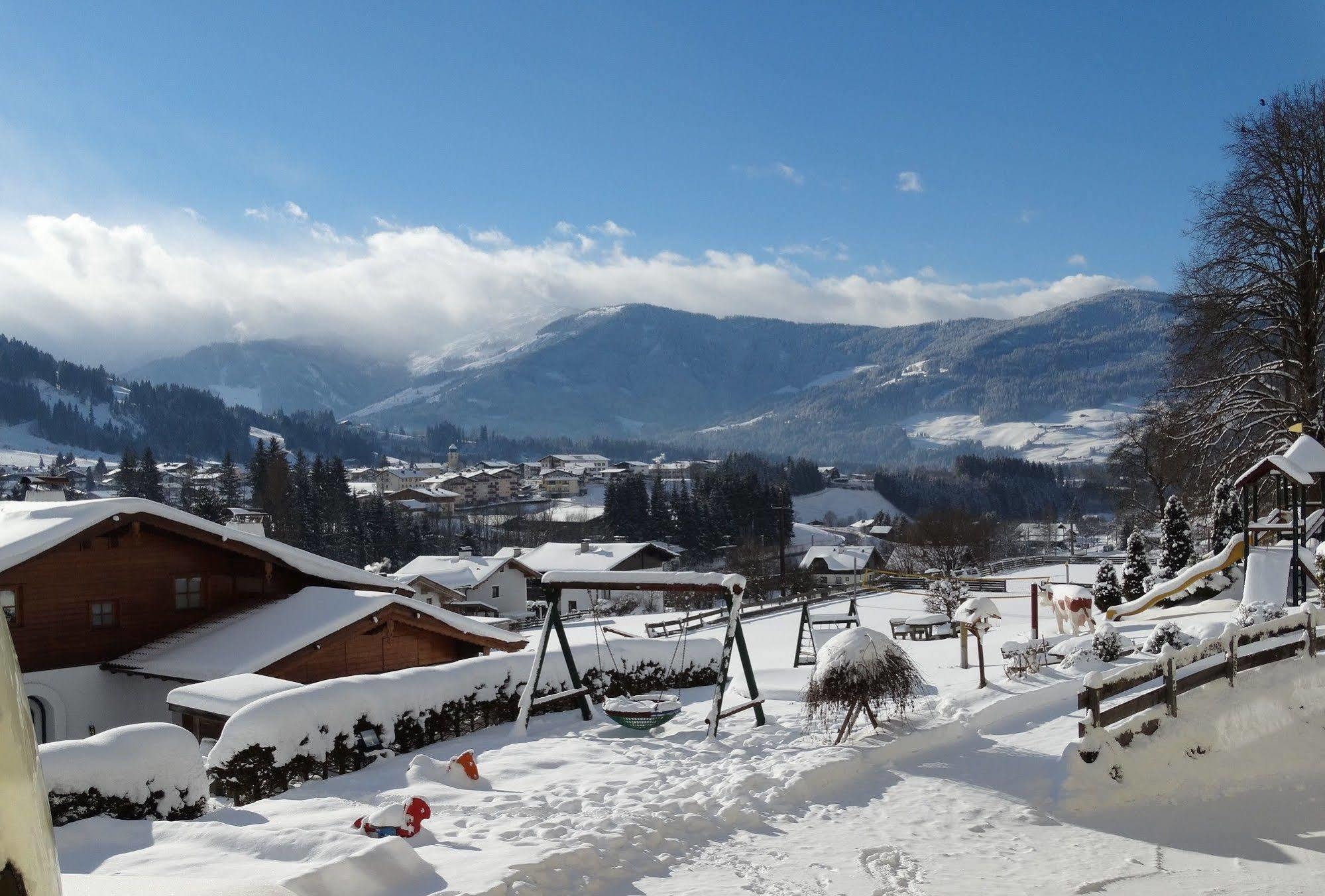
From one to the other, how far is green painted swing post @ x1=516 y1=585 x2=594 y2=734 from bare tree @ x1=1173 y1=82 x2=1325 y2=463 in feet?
67.5

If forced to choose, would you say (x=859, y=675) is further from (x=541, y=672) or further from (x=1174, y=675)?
(x=541, y=672)

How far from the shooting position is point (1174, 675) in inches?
576

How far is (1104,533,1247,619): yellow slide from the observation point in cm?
2878

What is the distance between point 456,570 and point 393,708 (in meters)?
50.1

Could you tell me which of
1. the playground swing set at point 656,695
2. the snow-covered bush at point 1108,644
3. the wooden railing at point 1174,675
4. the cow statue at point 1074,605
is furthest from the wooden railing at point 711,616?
the wooden railing at point 1174,675

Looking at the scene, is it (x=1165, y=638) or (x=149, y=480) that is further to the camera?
(x=149, y=480)

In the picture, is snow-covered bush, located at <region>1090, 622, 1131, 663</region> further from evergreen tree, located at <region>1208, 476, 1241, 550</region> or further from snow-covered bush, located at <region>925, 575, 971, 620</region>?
snow-covered bush, located at <region>925, 575, 971, 620</region>

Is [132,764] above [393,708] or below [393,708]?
above

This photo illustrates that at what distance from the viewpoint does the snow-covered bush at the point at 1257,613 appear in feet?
66.3

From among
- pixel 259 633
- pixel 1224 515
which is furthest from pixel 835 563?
pixel 259 633

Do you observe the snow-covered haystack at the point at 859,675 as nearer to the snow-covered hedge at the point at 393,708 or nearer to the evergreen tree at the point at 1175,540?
the snow-covered hedge at the point at 393,708

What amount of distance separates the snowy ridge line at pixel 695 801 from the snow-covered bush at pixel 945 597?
20.2 meters

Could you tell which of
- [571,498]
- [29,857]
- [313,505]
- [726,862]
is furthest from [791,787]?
[571,498]

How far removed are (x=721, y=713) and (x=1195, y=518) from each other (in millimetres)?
28873
